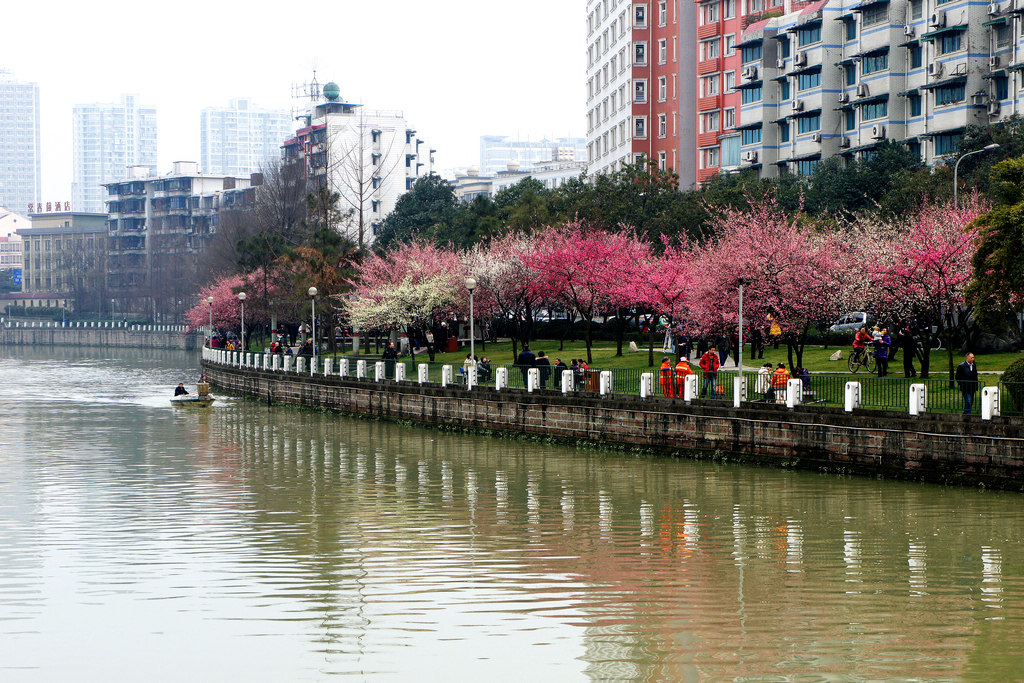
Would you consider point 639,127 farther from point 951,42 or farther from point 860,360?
point 860,360

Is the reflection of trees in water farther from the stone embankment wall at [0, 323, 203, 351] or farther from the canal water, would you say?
the stone embankment wall at [0, 323, 203, 351]

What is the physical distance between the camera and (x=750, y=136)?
87500 millimetres

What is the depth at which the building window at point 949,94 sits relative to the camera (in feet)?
230

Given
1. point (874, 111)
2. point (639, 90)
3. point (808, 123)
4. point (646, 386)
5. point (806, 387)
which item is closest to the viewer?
point (806, 387)

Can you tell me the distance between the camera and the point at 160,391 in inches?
2813

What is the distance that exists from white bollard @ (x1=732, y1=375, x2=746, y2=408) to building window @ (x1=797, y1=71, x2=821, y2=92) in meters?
52.8

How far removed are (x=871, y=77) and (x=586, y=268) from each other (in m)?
30.5

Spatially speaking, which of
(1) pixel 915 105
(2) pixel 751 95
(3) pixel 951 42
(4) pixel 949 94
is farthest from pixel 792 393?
(2) pixel 751 95

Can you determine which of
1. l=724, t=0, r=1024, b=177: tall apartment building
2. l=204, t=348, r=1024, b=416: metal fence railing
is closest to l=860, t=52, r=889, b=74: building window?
l=724, t=0, r=1024, b=177: tall apartment building

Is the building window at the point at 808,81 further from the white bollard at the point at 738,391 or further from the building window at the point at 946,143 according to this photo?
the white bollard at the point at 738,391

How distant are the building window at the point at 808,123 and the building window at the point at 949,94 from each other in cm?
1094

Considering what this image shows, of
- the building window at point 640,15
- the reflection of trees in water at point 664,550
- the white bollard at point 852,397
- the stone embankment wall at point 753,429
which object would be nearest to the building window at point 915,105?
Answer: the building window at point 640,15

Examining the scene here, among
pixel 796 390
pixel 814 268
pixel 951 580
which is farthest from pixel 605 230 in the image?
pixel 951 580

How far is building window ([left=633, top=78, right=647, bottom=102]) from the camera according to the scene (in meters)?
99.9
